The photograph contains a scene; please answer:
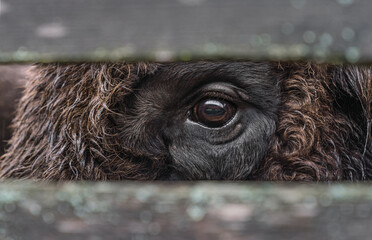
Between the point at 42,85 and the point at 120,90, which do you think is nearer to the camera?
the point at 120,90

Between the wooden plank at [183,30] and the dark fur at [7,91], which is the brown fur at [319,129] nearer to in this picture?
the wooden plank at [183,30]

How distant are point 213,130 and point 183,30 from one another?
5.65 feet

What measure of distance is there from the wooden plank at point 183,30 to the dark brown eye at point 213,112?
1.68 m

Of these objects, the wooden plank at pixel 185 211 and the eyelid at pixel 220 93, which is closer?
the wooden plank at pixel 185 211

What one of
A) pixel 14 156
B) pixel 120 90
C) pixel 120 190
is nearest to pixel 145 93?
→ pixel 120 90

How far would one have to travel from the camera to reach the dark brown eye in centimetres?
258

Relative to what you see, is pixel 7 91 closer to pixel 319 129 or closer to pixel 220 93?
pixel 220 93

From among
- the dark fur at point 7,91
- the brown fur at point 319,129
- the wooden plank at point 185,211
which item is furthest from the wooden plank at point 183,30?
the dark fur at point 7,91

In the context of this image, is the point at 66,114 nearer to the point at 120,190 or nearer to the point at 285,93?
the point at 285,93

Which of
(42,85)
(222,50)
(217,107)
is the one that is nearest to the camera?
(222,50)

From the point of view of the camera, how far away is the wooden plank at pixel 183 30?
86cm

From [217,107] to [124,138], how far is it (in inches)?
23.2

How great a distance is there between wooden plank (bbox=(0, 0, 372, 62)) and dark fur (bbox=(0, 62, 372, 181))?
1645 millimetres

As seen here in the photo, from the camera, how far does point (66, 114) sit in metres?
2.74
